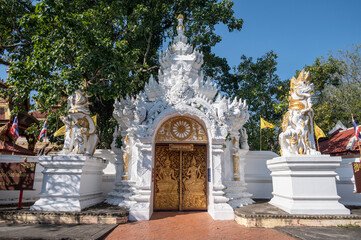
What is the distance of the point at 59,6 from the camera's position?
779 centimetres

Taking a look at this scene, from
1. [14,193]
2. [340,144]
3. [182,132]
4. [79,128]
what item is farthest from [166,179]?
[340,144]

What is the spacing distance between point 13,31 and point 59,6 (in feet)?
17.6

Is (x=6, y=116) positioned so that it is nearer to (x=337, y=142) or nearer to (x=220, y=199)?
(x=220, y=199)

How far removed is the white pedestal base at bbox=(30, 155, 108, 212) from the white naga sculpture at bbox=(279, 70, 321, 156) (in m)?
6.88

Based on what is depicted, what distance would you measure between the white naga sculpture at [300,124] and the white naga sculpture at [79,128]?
275 inches

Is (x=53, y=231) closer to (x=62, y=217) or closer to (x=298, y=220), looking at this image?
(x=62, y=217)

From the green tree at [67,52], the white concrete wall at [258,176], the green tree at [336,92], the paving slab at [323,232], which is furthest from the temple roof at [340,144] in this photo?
the green tree at [67,52]

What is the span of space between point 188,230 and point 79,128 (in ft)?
16.8

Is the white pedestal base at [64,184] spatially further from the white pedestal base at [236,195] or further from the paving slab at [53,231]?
the white pedestal base at [236,195]

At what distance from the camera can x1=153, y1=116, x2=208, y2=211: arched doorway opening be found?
836cm

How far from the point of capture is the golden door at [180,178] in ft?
27.5

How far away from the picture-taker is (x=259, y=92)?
49.1ft

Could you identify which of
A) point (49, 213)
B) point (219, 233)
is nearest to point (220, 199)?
point (219, 233)

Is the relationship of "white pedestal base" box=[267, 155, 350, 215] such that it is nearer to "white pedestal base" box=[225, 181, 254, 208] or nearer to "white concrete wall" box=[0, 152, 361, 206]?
"white pedestal base" box=[225, 181, 254, 208]
